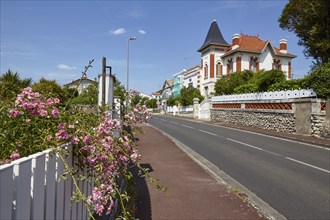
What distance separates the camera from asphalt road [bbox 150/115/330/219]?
5871mm

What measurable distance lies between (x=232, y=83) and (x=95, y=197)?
38.7 meters

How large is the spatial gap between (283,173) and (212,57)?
48.6 meters

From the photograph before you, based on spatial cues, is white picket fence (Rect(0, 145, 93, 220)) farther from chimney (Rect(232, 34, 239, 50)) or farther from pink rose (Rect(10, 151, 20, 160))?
chimney (Rect(232, 34, 239, 50))

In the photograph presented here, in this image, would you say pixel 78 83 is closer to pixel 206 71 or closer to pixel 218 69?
pixel 218 69

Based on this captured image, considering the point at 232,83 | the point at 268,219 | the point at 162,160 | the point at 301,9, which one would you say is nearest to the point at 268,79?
the point at 301,9

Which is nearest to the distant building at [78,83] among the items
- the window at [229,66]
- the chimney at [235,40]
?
the chimney at [235,40]

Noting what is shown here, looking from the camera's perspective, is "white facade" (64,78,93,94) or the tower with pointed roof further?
the tower with pointed roof

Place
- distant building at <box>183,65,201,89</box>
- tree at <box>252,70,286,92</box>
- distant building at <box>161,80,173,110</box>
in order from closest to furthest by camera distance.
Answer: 1. tree at <box>252,70,286,92</box>
2. distant building at <box>183,65,201,89</box>
3. distant building at <box>161,80,173,110</box>

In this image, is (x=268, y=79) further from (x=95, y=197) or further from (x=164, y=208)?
(x=95, y=197)

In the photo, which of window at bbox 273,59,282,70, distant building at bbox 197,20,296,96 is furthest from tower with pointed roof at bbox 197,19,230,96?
window at bbox 273,59,282,70

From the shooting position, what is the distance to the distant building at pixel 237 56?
5088 centimetres

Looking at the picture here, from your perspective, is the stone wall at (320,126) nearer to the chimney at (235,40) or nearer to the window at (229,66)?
the window at (229,66)

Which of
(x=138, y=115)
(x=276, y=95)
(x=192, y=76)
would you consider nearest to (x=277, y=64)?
(x=192, y=76)

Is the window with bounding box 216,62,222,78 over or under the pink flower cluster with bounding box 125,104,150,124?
over
